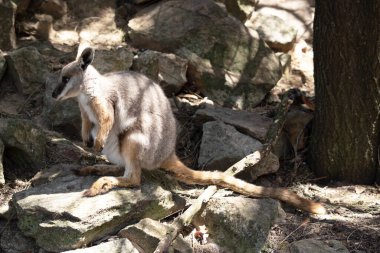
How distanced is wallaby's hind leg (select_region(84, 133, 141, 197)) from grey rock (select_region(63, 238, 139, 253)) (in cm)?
44

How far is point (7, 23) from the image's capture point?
7.42 metres

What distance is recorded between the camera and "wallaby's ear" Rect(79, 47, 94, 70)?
489cm

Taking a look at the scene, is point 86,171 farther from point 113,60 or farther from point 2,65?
point 2,65

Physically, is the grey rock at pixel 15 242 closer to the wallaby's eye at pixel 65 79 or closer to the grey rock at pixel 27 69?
the wallaby's eye at pixel 65 79

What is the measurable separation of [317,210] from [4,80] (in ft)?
13.3

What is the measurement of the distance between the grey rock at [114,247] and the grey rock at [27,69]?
9.36ft

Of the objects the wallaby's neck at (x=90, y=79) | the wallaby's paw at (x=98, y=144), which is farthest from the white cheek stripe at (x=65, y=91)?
the wallaby's paw at (x=98, y=144)

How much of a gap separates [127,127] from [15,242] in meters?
1.33

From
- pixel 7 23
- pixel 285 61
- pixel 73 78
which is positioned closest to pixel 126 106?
pixel 73 78

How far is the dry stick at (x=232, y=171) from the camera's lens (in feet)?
14.9

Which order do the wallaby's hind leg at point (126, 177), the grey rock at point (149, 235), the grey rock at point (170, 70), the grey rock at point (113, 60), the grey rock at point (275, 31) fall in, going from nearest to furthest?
the grey rock at point (149, 235), the wallaby's hind leg at point (126, 177), the grey rock at point (113, 60), the grey rock at point (170, 70), the grey rock at point (275, 31)

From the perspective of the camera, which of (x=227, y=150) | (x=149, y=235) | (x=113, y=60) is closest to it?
(x=149, y=235)

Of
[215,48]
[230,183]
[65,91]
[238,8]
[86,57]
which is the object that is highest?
[86,57]

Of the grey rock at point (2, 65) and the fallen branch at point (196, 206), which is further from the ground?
the grey rock at point (2, 65)
